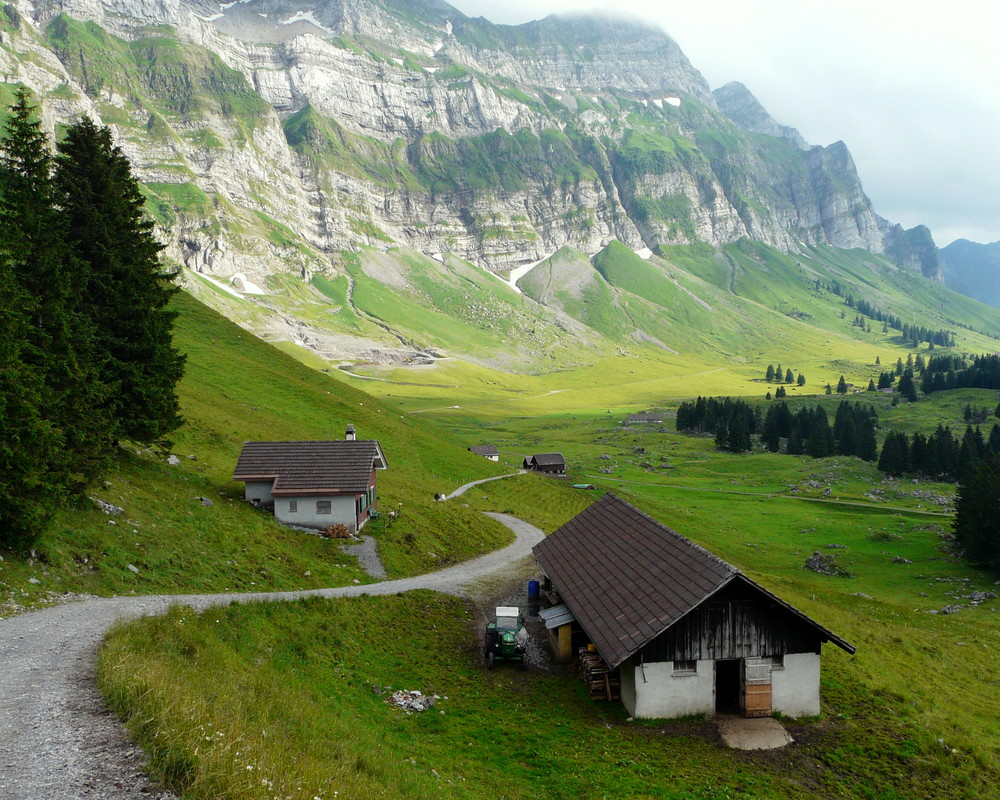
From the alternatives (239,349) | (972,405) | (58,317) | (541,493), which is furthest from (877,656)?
(972,405)

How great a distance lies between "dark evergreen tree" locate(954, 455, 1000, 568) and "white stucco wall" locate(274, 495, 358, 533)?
73.6 metres

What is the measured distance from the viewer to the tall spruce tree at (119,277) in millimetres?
34500

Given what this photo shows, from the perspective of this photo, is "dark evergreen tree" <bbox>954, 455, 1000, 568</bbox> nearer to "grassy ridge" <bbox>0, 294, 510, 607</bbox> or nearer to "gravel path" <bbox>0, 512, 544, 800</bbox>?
"grassy ridge" <bbox>0, 294, 510, 607</bbox>

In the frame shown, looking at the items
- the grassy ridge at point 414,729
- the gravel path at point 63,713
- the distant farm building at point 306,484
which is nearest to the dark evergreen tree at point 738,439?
the distant farm building at point 306,484

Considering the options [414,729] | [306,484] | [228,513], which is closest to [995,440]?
[306,484]

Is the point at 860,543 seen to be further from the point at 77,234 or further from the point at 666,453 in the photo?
the point at 77,234

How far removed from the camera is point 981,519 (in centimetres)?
7238

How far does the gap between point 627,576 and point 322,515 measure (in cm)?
2515

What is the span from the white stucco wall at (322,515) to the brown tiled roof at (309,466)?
0.93 metres

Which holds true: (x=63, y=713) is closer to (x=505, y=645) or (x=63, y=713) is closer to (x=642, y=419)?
(x=505, y=645)

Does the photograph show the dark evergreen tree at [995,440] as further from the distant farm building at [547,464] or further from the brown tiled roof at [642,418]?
the distant farm building at [547,464]

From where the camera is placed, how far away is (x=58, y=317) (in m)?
27.6

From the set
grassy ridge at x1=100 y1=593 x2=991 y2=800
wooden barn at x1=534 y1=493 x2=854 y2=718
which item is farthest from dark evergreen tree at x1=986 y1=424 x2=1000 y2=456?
wooden barn at x1=534 y1=493 x2=854 y2=718

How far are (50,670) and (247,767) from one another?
8593mm
